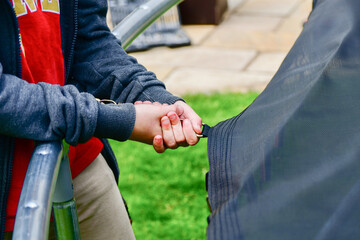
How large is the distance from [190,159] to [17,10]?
86.4 inches

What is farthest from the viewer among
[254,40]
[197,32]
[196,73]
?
[197,32]

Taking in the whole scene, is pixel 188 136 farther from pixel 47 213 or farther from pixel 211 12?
pixel 211 12

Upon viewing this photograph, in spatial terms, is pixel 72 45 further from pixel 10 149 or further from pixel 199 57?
pixel 199 57

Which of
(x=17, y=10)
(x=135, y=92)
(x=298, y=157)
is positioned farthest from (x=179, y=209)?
(x=298, y=157)

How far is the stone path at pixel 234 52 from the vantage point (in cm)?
434

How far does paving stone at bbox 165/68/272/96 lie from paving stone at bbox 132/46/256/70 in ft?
0.43

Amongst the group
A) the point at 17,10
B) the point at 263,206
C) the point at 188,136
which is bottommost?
the point at 188,136

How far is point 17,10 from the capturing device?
122 centimetres

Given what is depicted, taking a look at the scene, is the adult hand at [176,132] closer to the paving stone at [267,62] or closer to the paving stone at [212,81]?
the paving stone at [212,81]

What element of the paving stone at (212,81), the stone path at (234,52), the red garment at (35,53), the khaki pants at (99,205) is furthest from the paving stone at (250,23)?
the red garment at (35,53)

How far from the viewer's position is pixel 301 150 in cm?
93

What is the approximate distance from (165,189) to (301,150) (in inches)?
86.7

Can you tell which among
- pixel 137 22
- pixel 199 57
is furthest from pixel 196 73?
pixel 137 22

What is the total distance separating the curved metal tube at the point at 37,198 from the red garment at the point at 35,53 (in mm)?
255
